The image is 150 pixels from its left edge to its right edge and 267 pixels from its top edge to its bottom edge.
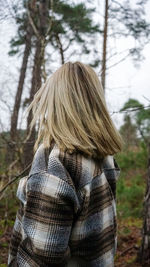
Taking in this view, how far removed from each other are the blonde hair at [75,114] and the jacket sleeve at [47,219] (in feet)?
0.51

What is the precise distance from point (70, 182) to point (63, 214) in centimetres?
12

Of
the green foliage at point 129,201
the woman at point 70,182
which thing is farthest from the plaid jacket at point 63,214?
the green foliage at point 129,201

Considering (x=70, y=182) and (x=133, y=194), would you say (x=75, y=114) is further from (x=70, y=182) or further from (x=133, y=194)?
(x=133, y=194)

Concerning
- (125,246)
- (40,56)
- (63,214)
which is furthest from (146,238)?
(40,56)

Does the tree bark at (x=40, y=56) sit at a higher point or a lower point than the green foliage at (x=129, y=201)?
higher

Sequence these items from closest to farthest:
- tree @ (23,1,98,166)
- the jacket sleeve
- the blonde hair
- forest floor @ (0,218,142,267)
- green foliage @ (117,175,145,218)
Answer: the jacket sleeve, the blonde hair, forest floor @ (0,218,142,267), tree @ (23,1,98,166), green foliage @ (117,175,145,218)

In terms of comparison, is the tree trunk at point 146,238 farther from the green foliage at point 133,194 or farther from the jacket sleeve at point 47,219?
the green foliage at point 133,194

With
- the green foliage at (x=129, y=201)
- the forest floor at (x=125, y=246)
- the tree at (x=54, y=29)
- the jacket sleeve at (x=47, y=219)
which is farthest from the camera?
the green foliage at (x=129, y=201)

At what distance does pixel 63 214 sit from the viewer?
100cm

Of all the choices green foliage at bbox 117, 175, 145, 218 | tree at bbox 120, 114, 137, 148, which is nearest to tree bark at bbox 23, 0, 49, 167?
green foliage at bbox 117, 175, 145, 218

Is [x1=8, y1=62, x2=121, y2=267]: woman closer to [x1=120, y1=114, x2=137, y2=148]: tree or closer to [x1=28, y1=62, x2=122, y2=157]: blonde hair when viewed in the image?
[x1=28, y1=62, x2=122, y2=157]: blonde hair

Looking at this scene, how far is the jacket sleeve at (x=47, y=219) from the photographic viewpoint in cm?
100

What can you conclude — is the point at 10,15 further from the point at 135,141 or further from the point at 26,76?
the point at 135,141

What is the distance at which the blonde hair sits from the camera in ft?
3.65
